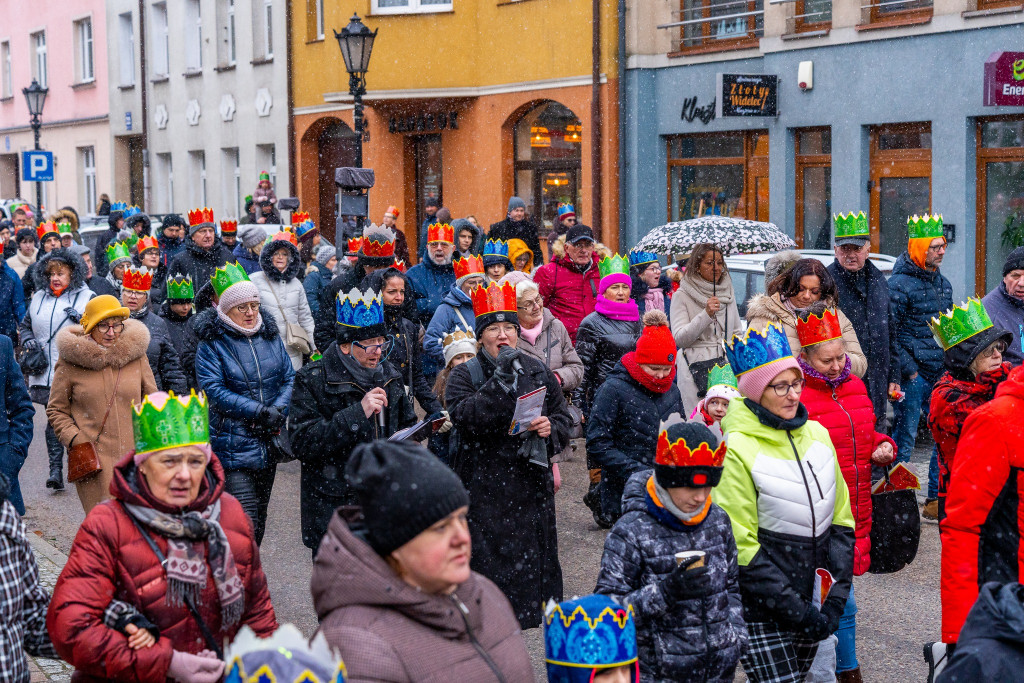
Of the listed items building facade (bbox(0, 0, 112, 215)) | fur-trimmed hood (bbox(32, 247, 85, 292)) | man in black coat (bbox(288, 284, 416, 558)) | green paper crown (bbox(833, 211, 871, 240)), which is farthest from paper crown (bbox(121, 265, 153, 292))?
building facade (bbox(0, 0, 112, 215))

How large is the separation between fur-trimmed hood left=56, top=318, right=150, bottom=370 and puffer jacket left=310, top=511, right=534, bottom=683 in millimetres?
4743

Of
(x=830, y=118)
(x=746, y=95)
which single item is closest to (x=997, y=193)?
(x=830, y=118)

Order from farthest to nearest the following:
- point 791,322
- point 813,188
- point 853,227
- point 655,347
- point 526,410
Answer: point 813,188 < point 853,227 < point 791,322 < point 655,347 < point 526,410

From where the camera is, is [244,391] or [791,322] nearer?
[244,391]

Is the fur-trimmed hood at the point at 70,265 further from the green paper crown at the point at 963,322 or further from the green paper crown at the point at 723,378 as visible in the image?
the green paper crown at the point at 963,322

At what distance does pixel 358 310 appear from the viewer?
6.59 m

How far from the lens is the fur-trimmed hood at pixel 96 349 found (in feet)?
24.9

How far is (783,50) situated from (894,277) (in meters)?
9.00

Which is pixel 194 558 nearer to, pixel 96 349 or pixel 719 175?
pixel 96 349

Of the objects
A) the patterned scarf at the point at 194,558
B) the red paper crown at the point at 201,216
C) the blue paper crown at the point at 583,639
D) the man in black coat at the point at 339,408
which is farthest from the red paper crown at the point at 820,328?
the red paper crown at the point at 201,216

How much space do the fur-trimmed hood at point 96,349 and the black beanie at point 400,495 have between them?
479cm

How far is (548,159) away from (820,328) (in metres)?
18.1

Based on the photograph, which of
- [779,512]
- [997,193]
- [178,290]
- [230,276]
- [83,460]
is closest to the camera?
[779,512]

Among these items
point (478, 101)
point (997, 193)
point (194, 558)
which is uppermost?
point (478, 101)
